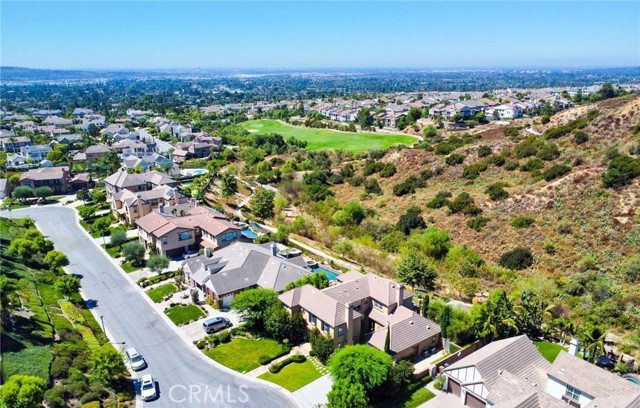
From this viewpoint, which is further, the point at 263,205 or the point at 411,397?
the point at 263,205

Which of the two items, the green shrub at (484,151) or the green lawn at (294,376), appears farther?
the green shrub at (484,151)

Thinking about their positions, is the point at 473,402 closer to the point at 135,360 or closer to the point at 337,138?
the point at 135,360

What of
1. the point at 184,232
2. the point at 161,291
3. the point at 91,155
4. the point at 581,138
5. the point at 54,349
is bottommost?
the point at 161,291

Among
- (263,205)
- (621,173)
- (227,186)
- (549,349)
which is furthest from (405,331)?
(227,186)

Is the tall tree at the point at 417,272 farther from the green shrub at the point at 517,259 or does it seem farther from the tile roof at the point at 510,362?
the tile roof at the point at 510,362

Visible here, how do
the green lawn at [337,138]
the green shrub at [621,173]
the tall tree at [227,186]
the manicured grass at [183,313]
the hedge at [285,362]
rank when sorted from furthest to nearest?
the green lawn at [337,138], the tall tree at [227,186], the green shrub at [621,173], the manicured grass at [183,313], the hedge at [285,362]

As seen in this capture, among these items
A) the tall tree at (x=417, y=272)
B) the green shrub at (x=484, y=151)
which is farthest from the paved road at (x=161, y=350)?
the green shrub at (x=484, y=151)

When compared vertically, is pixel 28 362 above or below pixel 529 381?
above

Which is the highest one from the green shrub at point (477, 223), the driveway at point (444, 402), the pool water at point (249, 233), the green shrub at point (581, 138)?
the green shrub at point (581, 138)
